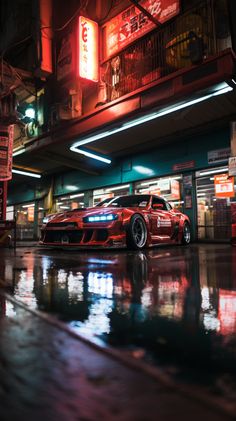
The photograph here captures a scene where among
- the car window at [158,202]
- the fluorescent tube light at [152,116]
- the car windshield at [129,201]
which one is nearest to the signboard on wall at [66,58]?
the fluorescent tube light at [152,116]

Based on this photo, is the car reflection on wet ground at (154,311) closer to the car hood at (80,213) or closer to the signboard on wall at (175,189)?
the car hood at (80,213)

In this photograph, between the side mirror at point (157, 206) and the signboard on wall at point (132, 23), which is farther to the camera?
the signboard on wall at point (132, 23)

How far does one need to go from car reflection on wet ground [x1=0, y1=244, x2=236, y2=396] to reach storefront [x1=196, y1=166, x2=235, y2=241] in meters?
7.89

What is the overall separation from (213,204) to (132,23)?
6869 mm

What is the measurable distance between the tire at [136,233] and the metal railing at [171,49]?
424 centimetres

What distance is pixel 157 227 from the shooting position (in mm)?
7398

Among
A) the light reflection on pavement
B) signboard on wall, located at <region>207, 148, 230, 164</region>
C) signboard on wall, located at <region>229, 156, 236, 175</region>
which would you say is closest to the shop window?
signboard on wall, located at <region>207, 148, 230, 164</region>

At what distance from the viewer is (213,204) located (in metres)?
11.3

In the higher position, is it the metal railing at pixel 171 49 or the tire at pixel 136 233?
the metal railing at pixel 171 49

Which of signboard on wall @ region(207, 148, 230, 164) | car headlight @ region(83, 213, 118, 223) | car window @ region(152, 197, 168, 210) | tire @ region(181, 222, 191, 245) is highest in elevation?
signboard on wall @ region(207, 148, 230, 164)

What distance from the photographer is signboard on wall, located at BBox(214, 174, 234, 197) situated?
10.2 metres

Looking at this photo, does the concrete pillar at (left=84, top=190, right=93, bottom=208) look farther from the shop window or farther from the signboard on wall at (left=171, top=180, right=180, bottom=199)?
the shop window

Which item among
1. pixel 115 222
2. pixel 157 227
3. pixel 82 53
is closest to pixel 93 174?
pixel 82 53

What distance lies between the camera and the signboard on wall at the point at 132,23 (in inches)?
383
